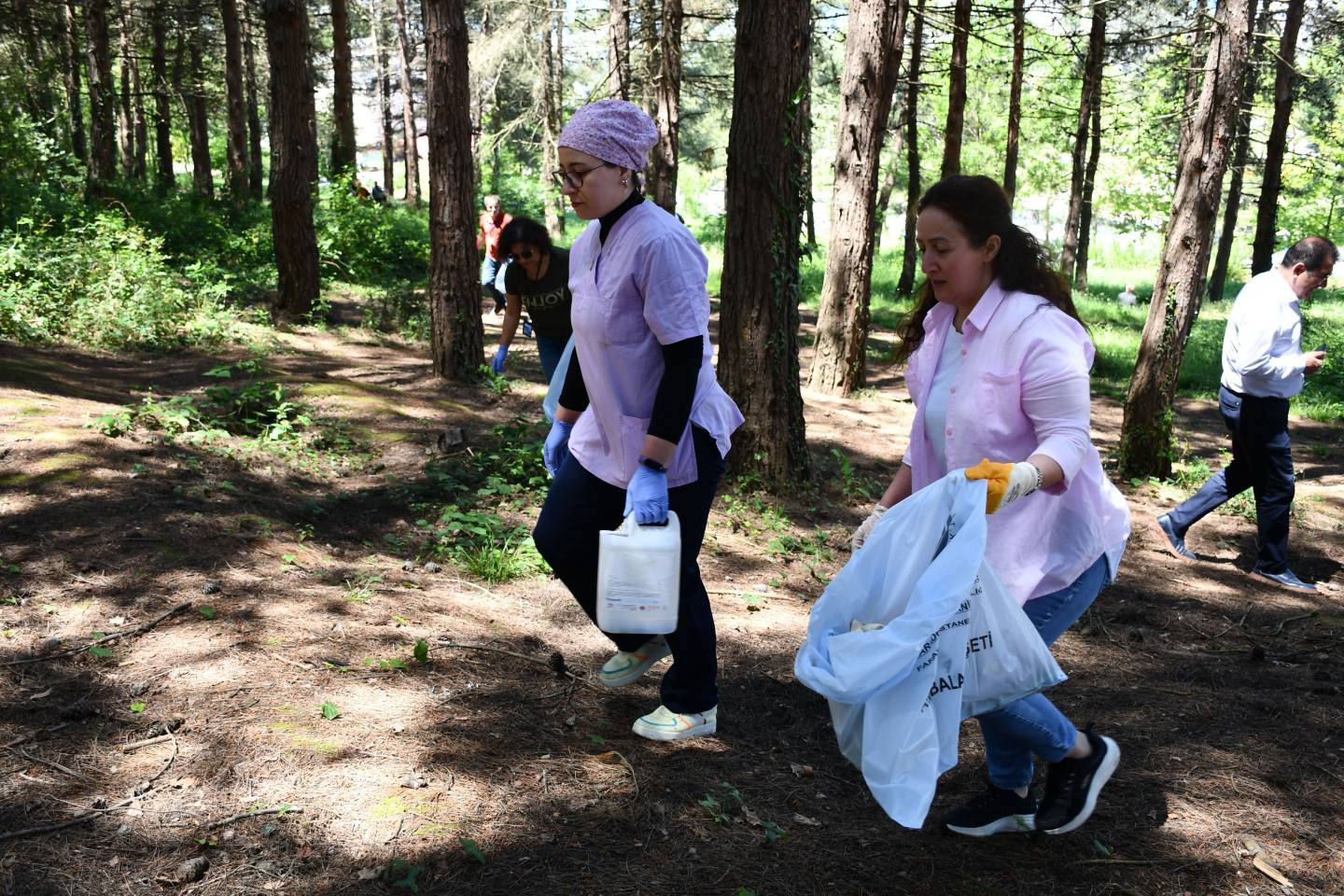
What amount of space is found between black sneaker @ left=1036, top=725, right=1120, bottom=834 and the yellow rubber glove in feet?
3.14

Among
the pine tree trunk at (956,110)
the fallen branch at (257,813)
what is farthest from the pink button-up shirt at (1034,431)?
the pine tree trunk at (956,110)

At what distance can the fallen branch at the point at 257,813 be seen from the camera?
105 inches

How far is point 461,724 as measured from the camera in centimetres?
→ 337

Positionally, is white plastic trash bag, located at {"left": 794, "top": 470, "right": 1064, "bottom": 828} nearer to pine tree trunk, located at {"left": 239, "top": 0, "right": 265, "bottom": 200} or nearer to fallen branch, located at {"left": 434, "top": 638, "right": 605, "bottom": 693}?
fallen branch, located at {"left": 434, "top": 638, "right": 605, "bottom": 693}

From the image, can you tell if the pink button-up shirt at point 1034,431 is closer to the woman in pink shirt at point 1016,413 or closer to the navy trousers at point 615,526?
the woman in pink shirt at point 1016,413

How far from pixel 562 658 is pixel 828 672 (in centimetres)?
180

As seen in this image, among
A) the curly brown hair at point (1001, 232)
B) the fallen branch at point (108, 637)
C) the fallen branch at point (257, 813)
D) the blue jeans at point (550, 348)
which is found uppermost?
the curly brown hair at point (1001, 232)

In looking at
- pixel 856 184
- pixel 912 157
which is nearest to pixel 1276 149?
pixel 912 157

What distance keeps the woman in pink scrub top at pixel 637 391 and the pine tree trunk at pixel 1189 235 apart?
6069 mm

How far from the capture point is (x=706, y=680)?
3.44 m

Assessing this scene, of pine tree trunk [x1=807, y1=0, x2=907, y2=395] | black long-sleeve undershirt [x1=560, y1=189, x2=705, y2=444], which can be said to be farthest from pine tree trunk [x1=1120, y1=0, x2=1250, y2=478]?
black long-sleeve undershirt [x1=560, y1=189, x2=705, y2=444]

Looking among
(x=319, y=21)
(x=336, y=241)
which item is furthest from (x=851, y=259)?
(x=319, y=21)

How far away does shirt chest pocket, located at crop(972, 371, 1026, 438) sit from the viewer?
2545 millimetres

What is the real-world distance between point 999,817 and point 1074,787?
0.24 m
